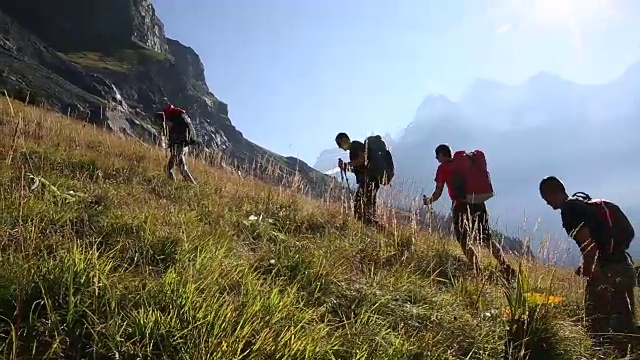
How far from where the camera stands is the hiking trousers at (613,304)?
358 centimetres

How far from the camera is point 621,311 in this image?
157 inches

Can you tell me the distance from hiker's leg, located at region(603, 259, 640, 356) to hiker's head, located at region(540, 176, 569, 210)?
0.70 metres

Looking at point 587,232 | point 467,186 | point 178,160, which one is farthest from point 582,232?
point 178,160

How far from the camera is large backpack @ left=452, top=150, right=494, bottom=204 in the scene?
5910mm

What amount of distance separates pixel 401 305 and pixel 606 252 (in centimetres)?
213

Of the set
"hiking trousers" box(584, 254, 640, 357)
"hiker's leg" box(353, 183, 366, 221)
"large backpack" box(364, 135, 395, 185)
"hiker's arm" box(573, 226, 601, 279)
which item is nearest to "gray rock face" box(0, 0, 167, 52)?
"large backpack" box(364, 135, 395, 185)

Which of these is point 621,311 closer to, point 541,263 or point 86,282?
point 541,263

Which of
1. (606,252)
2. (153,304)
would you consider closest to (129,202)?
(153,304)

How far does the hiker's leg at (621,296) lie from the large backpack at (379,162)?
3604 mm

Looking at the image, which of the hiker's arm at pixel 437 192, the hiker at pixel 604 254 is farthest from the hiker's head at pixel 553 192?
the hiker's arm at pixel 437 192

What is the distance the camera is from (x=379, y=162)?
24.3 feet

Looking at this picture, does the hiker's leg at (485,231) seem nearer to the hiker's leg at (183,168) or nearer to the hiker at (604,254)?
the hiker at (604,254)

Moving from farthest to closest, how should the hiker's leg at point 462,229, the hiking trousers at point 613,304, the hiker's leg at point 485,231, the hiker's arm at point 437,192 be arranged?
→ the hiker's arm at point 437,192 < the hiker's leg at point 485,231 < the hiker's leg at point 462,229 < the hiking trousers at point 613,304

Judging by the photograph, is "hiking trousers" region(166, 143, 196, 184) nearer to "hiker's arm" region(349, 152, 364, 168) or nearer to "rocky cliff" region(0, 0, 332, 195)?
"hiker's arm" region(349, 152, 364, 168)
